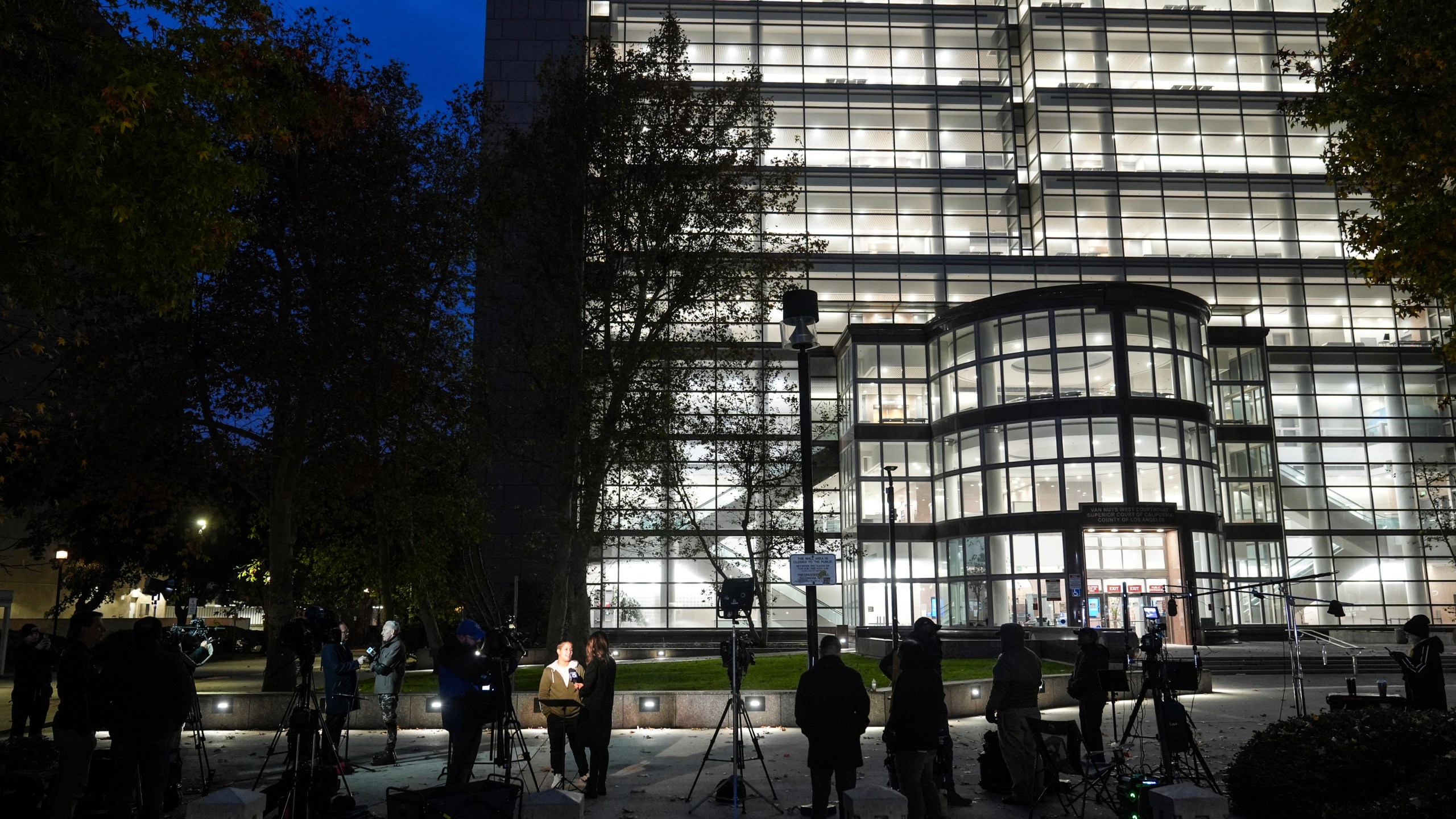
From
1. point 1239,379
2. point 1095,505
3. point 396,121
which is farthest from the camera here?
point 1239,379

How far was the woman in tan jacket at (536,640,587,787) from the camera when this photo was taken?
11055mm

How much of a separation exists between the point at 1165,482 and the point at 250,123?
35675 mm

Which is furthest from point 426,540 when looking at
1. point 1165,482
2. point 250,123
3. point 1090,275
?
point 1090,275

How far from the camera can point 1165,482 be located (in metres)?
37.9

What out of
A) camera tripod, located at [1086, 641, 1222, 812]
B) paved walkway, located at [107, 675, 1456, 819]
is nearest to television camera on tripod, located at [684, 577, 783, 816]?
paved walkway, located at [107, 675, 1456, 819]

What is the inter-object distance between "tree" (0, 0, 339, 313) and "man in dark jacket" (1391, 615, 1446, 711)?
1364cm

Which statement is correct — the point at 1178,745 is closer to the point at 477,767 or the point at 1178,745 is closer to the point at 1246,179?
the point at 477,767

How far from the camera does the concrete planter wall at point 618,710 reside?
1641 centimetres

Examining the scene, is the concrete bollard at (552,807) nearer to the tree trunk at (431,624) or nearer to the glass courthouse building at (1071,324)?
the tree trunk at (431,624)

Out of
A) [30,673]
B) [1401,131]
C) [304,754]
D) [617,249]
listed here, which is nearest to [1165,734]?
[304,754]

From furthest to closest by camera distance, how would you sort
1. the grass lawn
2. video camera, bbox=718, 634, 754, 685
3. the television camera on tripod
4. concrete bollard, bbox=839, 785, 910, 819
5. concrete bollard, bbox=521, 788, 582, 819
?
1. the grass lawn
2. video camera, bbox=718, 634, 754, 685
3. the television camera on tripod
4. concrete bollard, bbox=521, 788, 582, 819
5. concrete bollard, bbox=839, 785, 910, 819

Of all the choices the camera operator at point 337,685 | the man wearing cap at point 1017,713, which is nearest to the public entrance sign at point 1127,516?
the man wearing cap at point 1017,713

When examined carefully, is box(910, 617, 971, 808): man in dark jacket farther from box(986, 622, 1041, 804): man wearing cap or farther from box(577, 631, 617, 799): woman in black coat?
box(577, 631, 617, 799): woman in black coat

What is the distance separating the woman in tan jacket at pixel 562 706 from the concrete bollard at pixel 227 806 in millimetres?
4250
